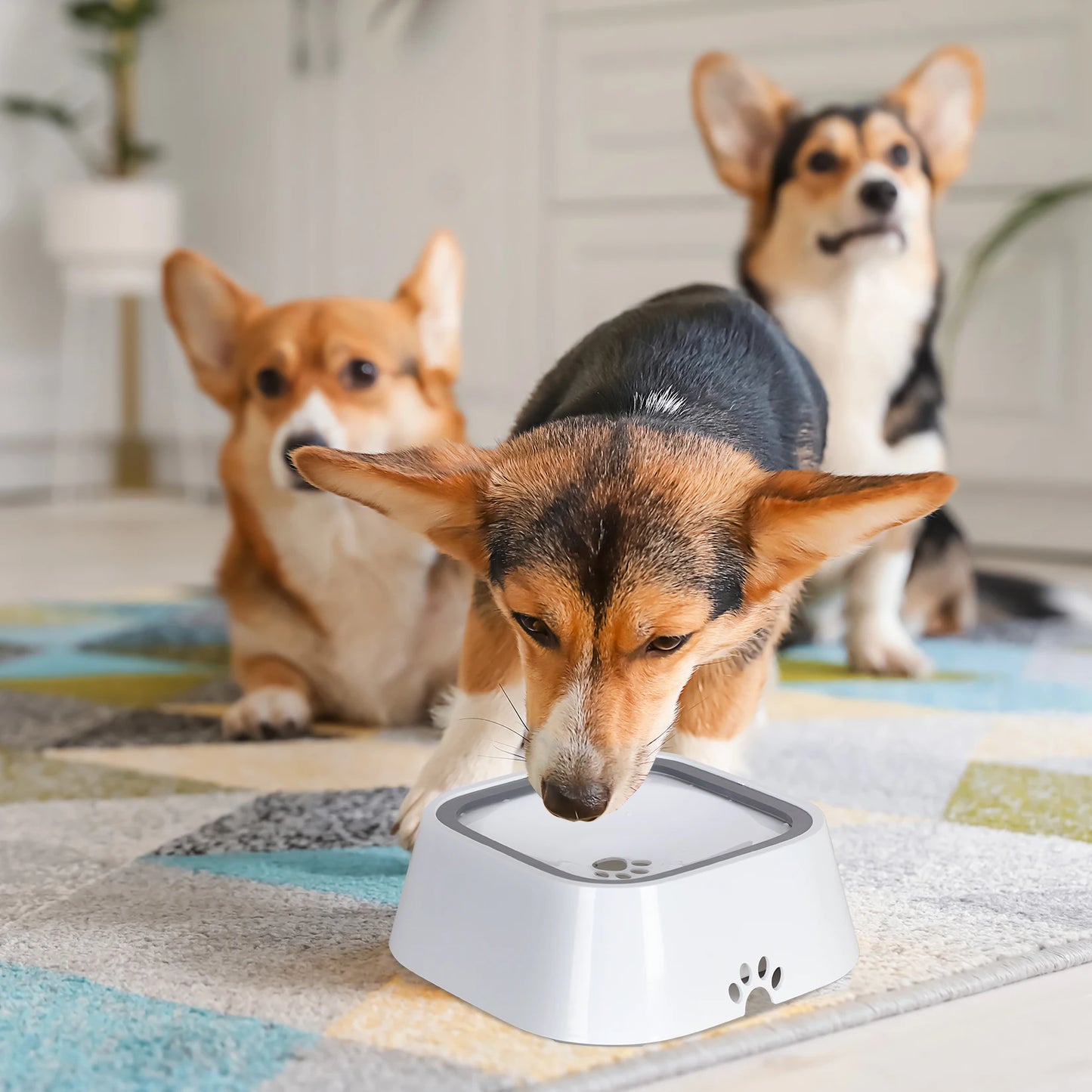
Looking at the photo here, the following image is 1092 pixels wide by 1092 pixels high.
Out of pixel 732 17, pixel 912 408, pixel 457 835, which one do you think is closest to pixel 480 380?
pixel 732 17

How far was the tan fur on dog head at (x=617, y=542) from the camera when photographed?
3.33 feet

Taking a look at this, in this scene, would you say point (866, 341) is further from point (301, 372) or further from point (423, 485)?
point (423, 485)

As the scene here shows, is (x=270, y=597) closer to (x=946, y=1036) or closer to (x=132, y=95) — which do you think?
(x=946, y=1036)

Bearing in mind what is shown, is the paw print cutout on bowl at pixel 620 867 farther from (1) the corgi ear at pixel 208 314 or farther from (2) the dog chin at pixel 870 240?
(2) the dog chin at pixel 870 240

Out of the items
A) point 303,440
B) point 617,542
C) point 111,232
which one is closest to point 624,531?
point 617,542

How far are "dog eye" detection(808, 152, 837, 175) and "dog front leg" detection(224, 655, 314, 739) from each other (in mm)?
1131

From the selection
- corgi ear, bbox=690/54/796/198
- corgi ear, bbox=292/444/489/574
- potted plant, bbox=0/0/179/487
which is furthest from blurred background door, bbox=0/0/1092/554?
corgi ear, bbox=292/444/489/574

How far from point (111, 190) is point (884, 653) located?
2.92 m

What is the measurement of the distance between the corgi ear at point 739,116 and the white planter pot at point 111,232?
239cm

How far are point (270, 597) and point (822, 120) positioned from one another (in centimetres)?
115

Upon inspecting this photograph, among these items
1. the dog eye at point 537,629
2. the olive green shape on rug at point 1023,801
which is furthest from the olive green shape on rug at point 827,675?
the dog eye at point 537,629

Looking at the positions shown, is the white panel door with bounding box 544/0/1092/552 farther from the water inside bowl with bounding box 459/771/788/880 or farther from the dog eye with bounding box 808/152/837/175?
the water inside bowl with bounding box 459/771/788/880

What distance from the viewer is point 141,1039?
0.95 m

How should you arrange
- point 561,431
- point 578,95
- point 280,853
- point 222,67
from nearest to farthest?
point 561,431, point 280,853, point 578,95, point 222,67
